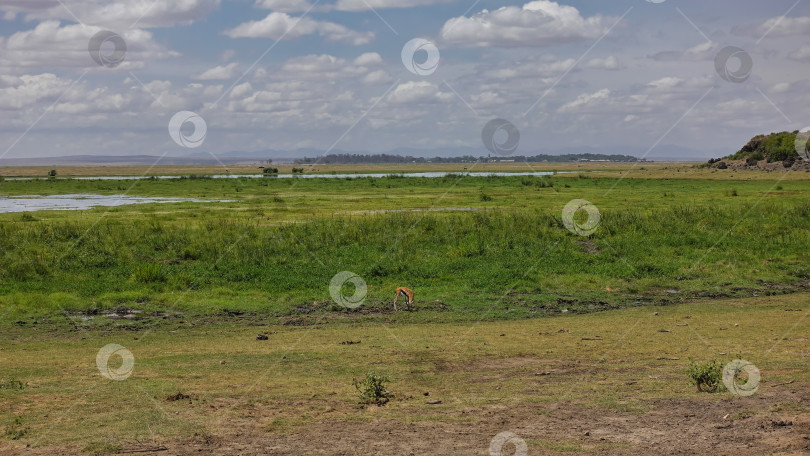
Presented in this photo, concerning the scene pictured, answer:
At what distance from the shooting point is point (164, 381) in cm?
1188

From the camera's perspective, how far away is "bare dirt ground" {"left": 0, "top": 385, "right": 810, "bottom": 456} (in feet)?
26.7

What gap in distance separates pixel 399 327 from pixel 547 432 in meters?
9.29

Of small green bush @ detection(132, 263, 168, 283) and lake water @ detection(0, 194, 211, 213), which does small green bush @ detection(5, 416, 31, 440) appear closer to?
small green bush @ detection(132, 263, 168, 283)

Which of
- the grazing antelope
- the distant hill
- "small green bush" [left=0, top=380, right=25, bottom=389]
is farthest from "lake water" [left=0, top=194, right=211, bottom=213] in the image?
the distant hill

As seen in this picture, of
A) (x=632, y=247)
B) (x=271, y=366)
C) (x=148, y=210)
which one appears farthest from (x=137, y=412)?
(x=148, y=210)

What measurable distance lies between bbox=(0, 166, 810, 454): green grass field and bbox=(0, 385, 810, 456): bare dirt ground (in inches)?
2.0

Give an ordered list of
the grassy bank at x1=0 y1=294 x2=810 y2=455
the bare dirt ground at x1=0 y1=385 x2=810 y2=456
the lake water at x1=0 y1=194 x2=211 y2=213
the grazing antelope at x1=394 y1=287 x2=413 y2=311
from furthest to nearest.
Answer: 1. the lake water at x1=0 y1=194 x2=211 y2=213
2. the grazing antelope at x1=394 y1=287 x2=413 y2=311
3. the grassy bank at x1=0 y1=294 x2=810 y2=455
4. the bare dirt ground at x1=0 y1=385 x2=810 y2=456

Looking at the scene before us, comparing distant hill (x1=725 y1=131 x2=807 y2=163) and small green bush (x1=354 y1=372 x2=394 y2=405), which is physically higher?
distant hill (x1=725 y1=131 x2=807 y2=163)

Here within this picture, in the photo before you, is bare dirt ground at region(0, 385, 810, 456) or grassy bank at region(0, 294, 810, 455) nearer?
bare dirt ground at region(0, 385, 810, 456)

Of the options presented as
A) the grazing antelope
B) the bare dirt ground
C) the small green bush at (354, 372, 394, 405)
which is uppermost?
the grazing antelope

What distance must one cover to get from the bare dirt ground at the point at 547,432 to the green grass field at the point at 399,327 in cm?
5

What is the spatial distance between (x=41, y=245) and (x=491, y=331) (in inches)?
755

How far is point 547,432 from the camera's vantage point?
871cm

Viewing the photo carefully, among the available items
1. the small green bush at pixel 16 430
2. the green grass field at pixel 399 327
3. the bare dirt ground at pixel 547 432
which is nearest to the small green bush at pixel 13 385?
the green grass field at pixel 399 327
